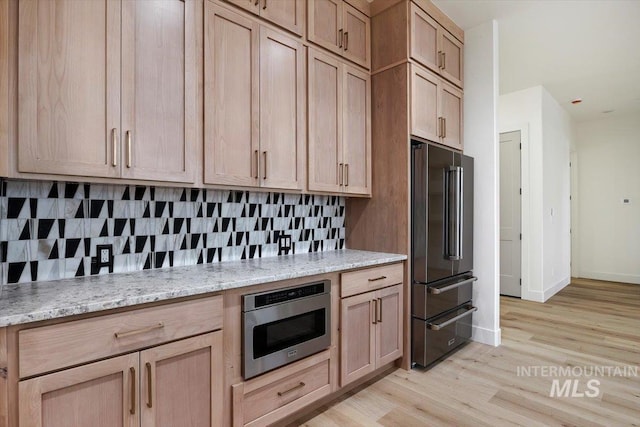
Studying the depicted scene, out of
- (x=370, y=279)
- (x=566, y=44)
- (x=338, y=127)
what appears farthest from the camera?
(x=566, y=44)

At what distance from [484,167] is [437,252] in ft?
3.47

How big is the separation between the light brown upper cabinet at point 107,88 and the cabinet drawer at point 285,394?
1198mm

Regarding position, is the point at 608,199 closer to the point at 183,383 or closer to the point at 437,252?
the point at 437,252

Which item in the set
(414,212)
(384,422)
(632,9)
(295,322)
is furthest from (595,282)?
(295,322)

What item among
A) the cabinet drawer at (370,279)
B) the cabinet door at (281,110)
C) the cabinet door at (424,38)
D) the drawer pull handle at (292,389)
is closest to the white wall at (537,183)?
the cabinet door at (424,38)

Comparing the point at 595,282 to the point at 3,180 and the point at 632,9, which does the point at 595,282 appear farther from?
the point at 3,180

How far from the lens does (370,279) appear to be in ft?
7.63

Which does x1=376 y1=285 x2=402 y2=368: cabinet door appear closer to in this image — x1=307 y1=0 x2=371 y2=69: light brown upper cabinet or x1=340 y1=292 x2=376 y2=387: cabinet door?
x1=340 y1=292 x2=376 y2=387: cabinet door

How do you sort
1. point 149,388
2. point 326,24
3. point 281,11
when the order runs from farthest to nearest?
point 326,24 < point 281,11 < point 149,388

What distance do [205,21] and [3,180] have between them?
125 centimetres

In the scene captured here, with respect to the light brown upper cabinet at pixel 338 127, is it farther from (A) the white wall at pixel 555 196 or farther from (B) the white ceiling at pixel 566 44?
(A) the white wall at pixel 555 196

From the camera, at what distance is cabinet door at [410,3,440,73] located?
2.61 m

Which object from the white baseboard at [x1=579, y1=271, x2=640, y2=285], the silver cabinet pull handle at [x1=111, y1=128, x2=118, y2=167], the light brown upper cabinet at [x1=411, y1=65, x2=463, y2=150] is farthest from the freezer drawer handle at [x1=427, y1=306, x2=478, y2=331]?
the white baseboard at [x1=579, y1=271, x2=640, y2=285]

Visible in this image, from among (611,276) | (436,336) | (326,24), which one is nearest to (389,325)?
(436,336)
